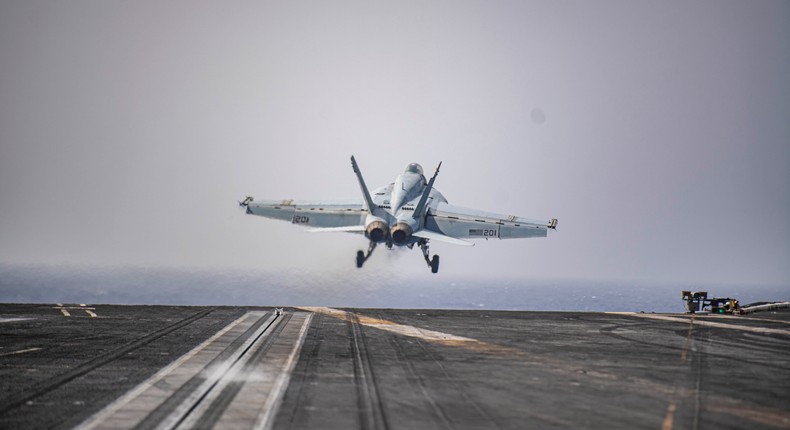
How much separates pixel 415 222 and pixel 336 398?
34914 mm

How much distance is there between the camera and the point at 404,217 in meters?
53.2

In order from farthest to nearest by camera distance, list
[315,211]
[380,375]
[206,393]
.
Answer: [315,211] → [380,375] → [206,393]

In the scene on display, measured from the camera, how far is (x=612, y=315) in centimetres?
4919

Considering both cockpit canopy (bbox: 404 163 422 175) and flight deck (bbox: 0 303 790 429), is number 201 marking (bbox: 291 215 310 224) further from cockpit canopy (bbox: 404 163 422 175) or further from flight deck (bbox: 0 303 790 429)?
flight deck (bbox: 0 303 790 429)

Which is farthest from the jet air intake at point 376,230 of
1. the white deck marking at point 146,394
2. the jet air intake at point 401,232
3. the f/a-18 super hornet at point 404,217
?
the white deck marking at point 146,394

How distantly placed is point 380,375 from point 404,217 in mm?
31404

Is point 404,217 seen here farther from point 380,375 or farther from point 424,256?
point 380,375

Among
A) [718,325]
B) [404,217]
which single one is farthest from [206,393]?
[404,217]

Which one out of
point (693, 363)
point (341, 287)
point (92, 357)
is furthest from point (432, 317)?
point (341, 287)

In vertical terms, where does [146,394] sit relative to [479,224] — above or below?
below

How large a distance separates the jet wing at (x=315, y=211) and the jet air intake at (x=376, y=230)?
6.68 m

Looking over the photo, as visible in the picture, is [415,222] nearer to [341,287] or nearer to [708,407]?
[708,407]

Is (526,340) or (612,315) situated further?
(612,315)

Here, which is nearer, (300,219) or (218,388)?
(218,388)
